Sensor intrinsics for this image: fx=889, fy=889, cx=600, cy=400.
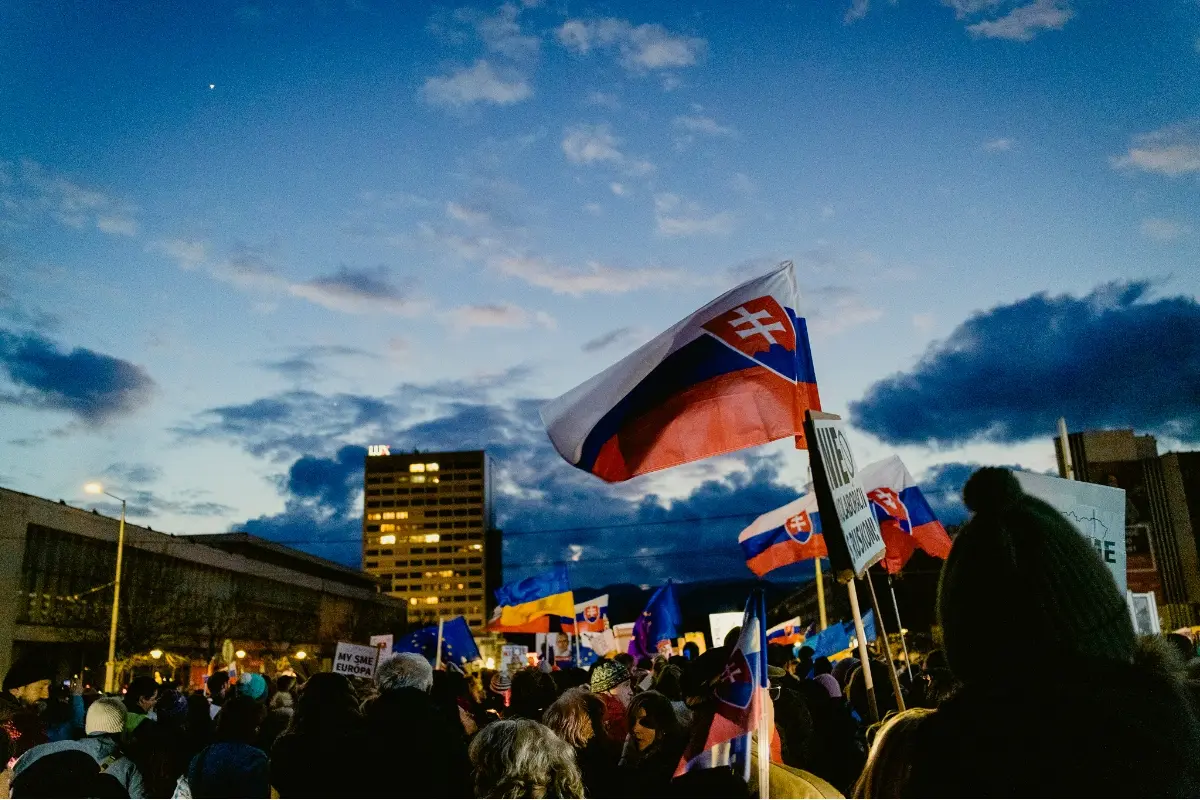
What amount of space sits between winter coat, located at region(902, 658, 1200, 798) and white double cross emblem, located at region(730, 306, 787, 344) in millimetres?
5069

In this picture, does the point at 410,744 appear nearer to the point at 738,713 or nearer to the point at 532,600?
the point at 738,713

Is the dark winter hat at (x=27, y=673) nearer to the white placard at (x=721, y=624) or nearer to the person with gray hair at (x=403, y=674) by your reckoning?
the person with gray hair at (x=403, y=674)

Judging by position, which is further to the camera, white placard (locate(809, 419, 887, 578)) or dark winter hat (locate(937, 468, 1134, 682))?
white placard (locate(809, 419, 887, 578))

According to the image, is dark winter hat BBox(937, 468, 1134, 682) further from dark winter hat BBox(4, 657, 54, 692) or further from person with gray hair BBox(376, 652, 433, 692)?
dark winter hat BBox(4, 657, 54, 692)

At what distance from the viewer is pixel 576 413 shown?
656cm

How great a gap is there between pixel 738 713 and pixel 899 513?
1078 centimetres

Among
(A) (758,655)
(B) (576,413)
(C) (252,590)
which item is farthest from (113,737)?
(C) (252,590)

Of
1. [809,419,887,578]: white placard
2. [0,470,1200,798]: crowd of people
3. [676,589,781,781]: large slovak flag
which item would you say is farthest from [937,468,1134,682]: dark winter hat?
[809,419,887,578]: white placard

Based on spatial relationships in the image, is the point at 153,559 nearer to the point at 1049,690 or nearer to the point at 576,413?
the point at 576,413

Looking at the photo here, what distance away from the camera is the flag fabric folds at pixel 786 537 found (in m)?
16.7

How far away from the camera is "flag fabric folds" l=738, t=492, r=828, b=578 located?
16656mm

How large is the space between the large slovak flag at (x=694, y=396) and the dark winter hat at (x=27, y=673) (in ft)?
18.3

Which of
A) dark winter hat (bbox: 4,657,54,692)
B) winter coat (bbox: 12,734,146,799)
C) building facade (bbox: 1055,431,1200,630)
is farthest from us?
building facade (bbox: 1055,431,1200,630)

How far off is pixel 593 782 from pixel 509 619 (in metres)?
18.1
